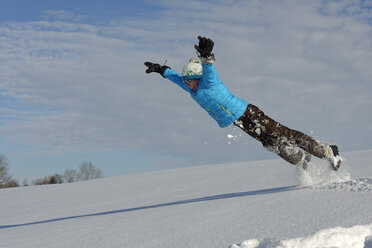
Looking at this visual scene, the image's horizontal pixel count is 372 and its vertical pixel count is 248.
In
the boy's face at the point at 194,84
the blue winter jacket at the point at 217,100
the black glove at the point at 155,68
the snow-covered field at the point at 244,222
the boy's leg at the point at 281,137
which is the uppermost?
the black glove at the point at 155,68

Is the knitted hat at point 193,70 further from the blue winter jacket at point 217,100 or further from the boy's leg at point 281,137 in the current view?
the boy's leg at point 281,137

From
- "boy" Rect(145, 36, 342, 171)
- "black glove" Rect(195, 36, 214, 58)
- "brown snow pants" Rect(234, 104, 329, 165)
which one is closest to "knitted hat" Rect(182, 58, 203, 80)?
"boy" Rect(145, 36, 342, 171)

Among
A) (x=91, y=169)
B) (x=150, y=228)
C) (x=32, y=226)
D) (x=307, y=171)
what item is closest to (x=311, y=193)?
(x=307, y=171)

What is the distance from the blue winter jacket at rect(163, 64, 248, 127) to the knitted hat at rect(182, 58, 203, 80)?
0.08 m

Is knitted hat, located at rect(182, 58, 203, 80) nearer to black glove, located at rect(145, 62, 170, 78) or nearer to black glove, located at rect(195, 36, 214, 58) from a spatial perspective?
black glove, located at rect(195, 36, 214, 58)

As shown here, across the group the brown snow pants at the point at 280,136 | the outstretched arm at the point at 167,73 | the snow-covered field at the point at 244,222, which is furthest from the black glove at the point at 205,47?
the snow-covered field at the point at 244,222

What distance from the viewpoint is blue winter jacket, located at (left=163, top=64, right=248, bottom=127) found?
3737 mm

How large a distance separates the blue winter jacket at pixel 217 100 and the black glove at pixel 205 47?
7.9 inches

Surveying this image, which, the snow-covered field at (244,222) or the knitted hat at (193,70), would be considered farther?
the knitted hat at (193,70)

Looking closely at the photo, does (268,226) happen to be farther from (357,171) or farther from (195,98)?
(357,171)

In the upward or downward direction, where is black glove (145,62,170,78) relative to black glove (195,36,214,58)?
upward

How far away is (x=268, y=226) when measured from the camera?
2.40m

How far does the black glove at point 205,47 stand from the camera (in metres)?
3.43

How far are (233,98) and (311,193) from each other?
1.25 metres
